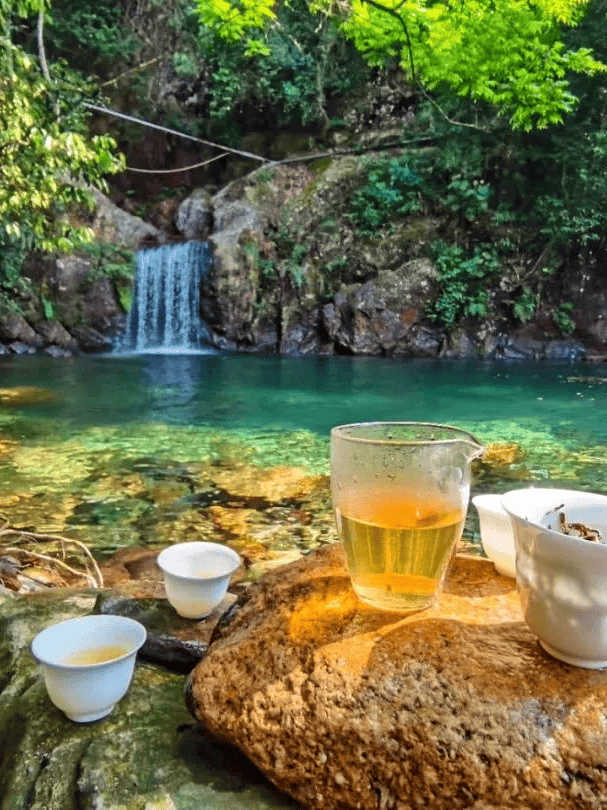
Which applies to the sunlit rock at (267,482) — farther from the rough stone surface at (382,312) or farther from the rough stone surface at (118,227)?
the rough stone surface at (118,227)

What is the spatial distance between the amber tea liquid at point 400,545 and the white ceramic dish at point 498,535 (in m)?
Result: 0.21

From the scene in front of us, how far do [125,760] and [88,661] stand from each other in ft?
0.99

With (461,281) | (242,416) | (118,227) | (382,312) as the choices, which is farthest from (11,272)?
(461,281)

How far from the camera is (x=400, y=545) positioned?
1.08 m

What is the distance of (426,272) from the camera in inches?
645

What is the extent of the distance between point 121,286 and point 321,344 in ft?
19.2

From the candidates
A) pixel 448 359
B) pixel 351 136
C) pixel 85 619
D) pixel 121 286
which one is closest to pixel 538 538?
pixel 85 619

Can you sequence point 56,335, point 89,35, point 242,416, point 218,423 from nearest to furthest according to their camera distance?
point 218,423
point 242,416
point 56,335
point 89,35

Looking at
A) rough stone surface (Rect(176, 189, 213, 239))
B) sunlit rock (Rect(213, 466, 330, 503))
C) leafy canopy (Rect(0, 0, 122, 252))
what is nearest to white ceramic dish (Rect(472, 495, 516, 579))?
sunlit rock (Rect(213, 466, 330, 503))

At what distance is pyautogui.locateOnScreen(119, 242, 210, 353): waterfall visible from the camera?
1670 cm

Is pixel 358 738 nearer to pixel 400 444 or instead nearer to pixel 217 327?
pixel 400 444

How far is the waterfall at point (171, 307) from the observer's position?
16.7 metres

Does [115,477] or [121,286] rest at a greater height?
[121,286]

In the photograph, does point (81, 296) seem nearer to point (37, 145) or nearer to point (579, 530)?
point (37, 145)
